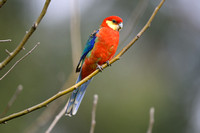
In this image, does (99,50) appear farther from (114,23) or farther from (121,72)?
(121,72)

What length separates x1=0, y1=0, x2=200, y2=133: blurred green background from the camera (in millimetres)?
7418

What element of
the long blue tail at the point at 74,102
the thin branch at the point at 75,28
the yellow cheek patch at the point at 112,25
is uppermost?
the yellow cheek patch at the point at 112,25

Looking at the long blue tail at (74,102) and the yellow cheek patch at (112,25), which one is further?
the yellow cheek patch at (112,25)

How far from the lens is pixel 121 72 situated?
348 inches

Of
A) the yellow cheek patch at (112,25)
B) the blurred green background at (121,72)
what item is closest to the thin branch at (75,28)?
the yellow cheek patch at (112,25)

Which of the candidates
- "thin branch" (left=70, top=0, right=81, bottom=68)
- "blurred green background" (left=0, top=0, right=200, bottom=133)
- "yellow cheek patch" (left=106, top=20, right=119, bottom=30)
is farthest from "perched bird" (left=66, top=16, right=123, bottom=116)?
"blurred green background" (left=0, top=0, right=200, bottom=133)

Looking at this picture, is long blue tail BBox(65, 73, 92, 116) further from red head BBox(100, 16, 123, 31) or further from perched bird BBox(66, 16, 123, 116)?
red head BBox(100, 16, 123, 31)

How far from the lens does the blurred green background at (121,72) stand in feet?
24.3

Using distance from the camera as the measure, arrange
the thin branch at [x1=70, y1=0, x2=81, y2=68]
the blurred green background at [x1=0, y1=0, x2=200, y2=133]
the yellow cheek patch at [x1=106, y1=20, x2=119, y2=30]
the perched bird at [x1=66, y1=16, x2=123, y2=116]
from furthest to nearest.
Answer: the blurred green background at [x1=0, y1=0, x2=200, y2=133]
the yellow cheek patch at [x1=106, y1=20, x2=119, y2=30]
the perched bird at [x1=66, y1=16, x2=123, y2=116]
the thin branch at [x1=70, y1=0, x2=81, y2=68]

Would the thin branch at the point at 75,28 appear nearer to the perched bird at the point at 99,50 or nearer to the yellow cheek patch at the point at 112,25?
the perched bird at the point at 99,50

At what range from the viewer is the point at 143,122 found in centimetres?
819

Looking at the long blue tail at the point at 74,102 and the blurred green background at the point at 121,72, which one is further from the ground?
the blurred green background at the point at 121,72

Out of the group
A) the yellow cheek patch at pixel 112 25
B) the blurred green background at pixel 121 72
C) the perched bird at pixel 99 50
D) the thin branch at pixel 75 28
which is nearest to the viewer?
the thin branch at pixel 75 28

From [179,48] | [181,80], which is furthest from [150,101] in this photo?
[179,48]
